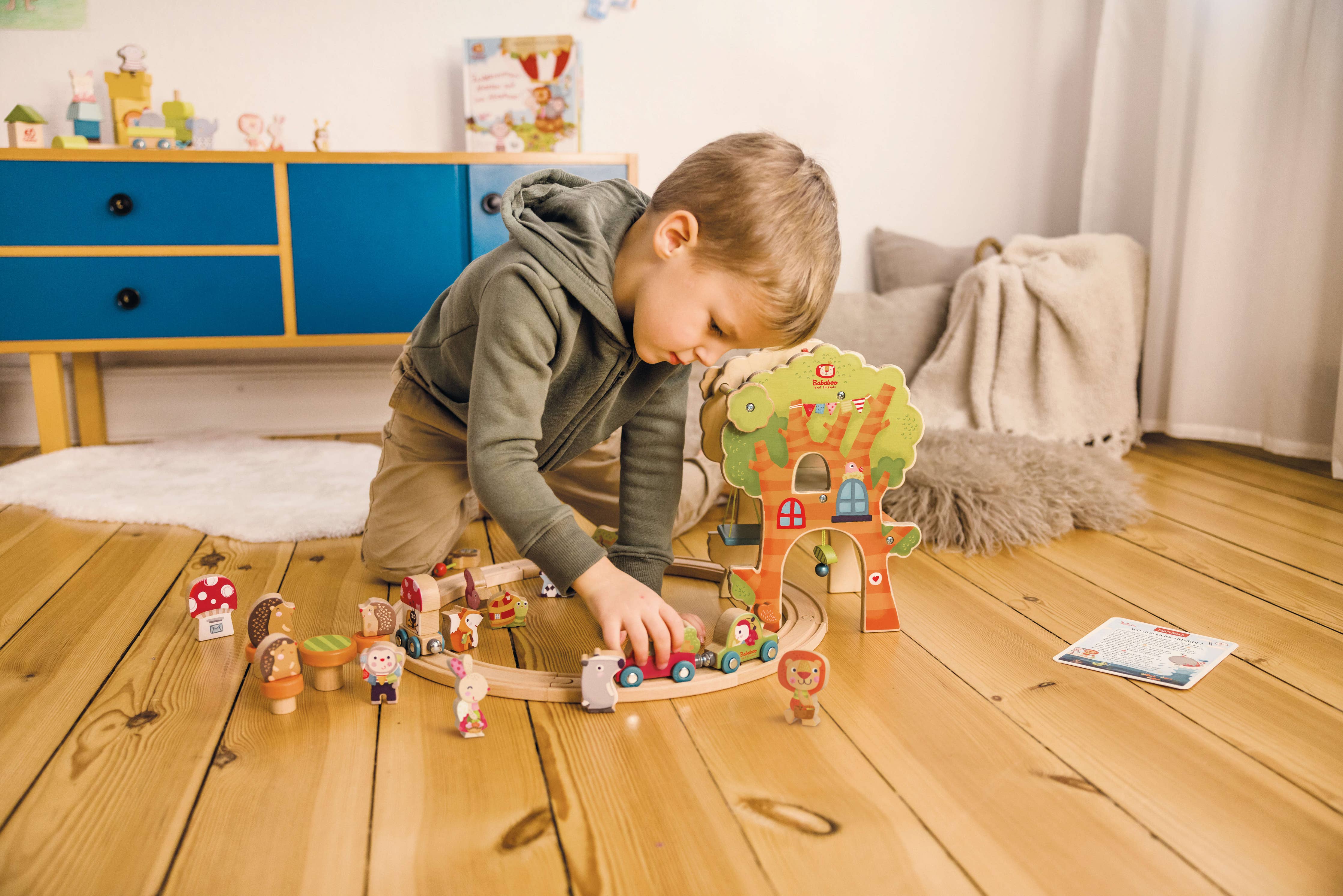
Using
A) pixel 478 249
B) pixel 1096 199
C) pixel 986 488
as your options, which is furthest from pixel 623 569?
pixel 1096 199

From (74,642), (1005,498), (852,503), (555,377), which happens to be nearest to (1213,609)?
(1005,498)

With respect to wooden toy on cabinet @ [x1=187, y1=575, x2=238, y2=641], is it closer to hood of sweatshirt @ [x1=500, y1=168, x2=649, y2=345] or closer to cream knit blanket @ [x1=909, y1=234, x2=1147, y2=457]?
hood of sweatshirt @ [x1=500, y1=168, x2=649, y2=345]

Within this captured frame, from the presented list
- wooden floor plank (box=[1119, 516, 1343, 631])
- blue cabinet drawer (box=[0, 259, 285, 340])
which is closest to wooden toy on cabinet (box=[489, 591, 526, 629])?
wooden floor plank (box=[1119, 516, 1343, 631])

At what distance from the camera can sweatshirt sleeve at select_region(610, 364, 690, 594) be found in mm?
1047

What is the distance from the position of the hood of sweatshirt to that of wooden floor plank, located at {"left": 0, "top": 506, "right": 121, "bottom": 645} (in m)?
0.71

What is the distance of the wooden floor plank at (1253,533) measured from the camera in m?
1.28

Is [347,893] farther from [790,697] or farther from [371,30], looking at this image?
[371,30]

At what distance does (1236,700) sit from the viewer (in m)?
0.87

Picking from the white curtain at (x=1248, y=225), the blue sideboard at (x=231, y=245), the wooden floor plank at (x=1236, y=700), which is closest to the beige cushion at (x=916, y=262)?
the white curtain at (x=1248, y=225)

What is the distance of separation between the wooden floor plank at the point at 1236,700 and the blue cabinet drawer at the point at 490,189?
1.18 metres

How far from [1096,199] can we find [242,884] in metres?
2.40

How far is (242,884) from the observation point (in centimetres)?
60

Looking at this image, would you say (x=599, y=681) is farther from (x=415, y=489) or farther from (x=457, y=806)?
(x=415, y=489)

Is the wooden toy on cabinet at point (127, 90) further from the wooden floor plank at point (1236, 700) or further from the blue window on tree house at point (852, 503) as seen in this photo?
the wooden floor plank at point (1236, 700)
